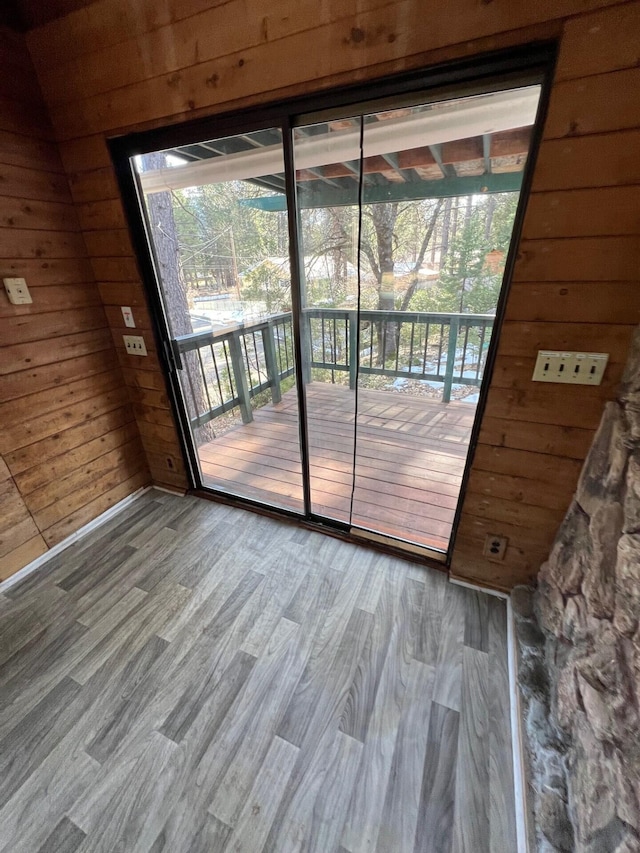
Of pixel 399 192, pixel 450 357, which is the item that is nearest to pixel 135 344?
pixel 399 192

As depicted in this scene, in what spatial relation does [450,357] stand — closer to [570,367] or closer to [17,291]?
[570,367]

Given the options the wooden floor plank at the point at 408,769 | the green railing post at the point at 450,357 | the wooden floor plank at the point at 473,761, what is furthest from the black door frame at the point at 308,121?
the green railing post at the point at 450,357

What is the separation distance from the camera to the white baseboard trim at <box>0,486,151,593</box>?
1.79 metres

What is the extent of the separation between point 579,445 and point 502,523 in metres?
0.47

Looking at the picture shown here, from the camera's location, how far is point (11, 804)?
3.47ft

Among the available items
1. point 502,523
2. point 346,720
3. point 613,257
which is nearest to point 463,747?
point 346,720

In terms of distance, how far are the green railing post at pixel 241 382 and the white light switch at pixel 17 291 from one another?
5.22 ft

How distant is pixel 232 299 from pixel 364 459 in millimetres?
1603

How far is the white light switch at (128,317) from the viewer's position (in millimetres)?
1945

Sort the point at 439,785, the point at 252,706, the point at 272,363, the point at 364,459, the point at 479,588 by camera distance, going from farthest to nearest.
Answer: the point at 272,363
the point at 364,459
the point at 479,588
the point at 252,706
the point at 439,785

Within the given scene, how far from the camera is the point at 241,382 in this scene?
328 centimetres

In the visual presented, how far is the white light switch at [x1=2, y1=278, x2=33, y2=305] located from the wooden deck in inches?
57.5

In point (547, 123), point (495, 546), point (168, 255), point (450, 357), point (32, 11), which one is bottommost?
point (495, 546)

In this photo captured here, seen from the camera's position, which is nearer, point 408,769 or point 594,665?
point 594,665
